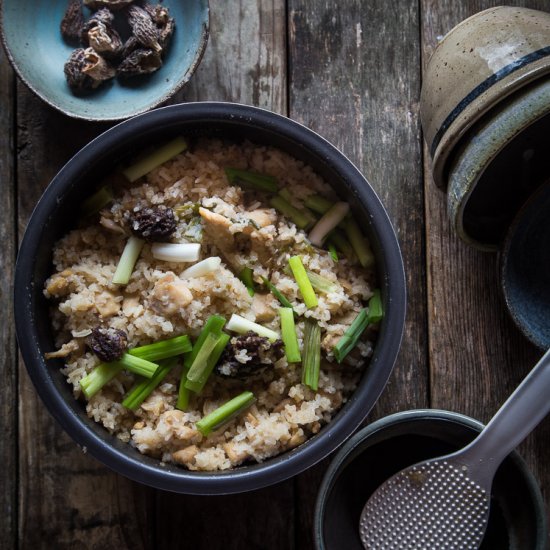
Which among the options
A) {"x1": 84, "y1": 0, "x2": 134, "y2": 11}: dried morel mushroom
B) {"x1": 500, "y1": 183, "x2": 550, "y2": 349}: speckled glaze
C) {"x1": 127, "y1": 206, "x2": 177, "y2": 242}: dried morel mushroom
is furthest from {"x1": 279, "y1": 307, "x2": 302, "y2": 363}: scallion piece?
{"x1": 84, "y1": 0, "x2": 134, "y2": 11}: dried morel mushroom

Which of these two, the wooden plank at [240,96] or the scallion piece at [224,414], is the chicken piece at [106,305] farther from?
the wooden plank at [240,96]

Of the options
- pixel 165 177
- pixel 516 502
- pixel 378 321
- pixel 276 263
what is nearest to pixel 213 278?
pixel 276 263

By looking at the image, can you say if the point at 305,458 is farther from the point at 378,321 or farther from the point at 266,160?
the point at 266,160

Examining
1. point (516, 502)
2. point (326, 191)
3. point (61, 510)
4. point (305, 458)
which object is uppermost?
point (326, 191)

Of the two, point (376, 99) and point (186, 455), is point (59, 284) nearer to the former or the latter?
point (186, 455)

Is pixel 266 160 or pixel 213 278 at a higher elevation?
pixel 266 160

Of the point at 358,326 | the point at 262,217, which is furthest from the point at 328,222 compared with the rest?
the point at 358,326

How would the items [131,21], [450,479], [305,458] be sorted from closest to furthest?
[305,458]
[450,479]
[131,21]
